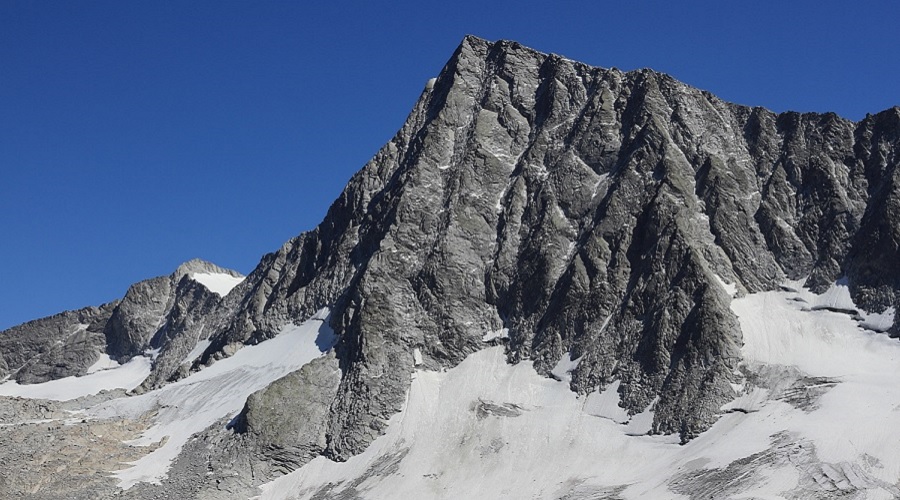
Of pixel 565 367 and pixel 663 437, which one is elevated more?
pixel 565 367

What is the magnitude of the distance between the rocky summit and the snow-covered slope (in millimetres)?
265

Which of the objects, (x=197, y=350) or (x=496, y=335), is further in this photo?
(x=197, y=350)

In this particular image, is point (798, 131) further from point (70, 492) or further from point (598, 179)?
point (70, 492)

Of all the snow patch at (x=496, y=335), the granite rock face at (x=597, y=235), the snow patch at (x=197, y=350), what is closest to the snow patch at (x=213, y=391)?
the granite rock face at (x=597, y=235)

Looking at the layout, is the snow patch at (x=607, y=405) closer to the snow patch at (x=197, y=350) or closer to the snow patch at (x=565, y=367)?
the snow patch at (x=565, y=367)

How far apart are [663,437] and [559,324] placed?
20677mm

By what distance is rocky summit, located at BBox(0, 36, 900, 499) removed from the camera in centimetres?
9606

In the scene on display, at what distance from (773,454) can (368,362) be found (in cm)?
4505

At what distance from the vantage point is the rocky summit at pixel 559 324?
9606 centimetres

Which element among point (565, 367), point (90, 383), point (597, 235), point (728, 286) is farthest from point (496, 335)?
point (90, 383)

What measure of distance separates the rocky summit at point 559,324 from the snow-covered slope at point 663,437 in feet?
0.87

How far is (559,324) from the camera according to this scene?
113m

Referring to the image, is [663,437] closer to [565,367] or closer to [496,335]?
[565,367]

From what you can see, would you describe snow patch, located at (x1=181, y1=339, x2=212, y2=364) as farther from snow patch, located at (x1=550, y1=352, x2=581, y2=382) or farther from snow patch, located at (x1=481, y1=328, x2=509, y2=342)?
snow patch, located at (x1=550, y1=352, x2=581, y2=382)
